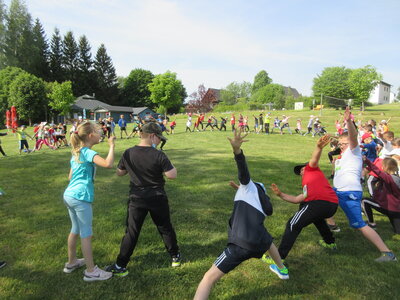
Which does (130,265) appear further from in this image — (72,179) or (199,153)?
(199,153)

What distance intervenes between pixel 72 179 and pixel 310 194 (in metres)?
3.19

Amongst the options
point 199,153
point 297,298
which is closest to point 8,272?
point 297,298

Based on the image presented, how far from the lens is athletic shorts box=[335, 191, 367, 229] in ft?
12.8

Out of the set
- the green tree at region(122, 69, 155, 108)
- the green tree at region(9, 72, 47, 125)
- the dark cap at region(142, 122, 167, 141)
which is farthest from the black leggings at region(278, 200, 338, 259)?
the green tree at region(122, 69, 155, 108)

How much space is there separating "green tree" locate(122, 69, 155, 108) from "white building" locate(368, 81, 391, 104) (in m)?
79.3

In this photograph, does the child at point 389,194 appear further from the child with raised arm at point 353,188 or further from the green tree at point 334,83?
the green tree at point 334,83

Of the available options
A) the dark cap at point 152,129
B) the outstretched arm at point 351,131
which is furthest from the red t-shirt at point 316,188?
the dark cap at point 152,129

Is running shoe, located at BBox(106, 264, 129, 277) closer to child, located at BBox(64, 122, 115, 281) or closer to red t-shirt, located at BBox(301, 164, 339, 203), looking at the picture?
child, located at BBox(64, 122, 115, 281)

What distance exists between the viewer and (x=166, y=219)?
11.5ft

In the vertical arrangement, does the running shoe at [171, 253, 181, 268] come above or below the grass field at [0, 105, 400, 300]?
above

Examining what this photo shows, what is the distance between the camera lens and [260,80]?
10862 centimetres

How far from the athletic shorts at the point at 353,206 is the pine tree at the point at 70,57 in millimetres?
75484

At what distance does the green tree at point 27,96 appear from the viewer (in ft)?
139

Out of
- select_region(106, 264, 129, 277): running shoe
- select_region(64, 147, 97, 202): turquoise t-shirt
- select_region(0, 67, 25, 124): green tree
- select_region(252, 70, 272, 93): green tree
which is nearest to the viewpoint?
select_region(64, 147, 97, 202): turquoise t-shirt
